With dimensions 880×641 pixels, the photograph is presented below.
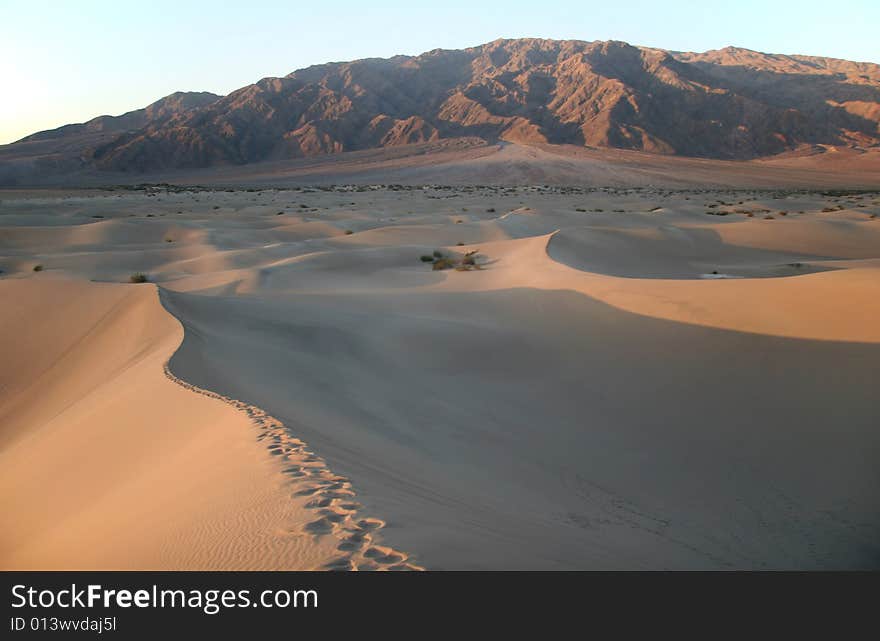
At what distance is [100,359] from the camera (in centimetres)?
823

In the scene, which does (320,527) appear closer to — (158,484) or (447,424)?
Answer: (158,484)

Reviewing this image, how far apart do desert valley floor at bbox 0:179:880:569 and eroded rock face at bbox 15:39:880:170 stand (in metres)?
109

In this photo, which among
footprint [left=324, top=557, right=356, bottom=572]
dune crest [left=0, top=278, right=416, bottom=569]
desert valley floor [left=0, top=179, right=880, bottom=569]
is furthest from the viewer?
desert valley floor [left=0, top=179, right=880, bottom=569]

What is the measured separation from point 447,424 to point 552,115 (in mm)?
127934

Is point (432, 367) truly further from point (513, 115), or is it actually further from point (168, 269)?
point (513, 115)

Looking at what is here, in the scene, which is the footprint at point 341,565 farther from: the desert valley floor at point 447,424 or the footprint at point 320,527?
the footprint at point 320,527

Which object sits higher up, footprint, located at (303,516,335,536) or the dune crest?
footprint, located at (303,516,335,536)

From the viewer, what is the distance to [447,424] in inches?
238

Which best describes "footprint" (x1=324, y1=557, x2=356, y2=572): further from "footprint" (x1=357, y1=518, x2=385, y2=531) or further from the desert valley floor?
"footprint" (x1=357, y1=518, x2=385, y2=531)

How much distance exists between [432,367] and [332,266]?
9233mm

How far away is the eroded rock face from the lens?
113000 millimetres

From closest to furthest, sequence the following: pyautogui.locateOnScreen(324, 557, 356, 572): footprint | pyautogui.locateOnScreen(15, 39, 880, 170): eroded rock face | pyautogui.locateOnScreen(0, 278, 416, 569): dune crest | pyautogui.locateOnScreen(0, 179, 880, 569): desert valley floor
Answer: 1. pyautogui.locateOnScreen(324, 557, 356, 572): footprint
2. pyautogui.locateOnScreen(0, 278, 416, 569): dune crest
3. pyautogui.locateOnScreen(0, 179, 880, 569): desert valley floor
4. pyautogui.locateOnScreen(15, 39, 880, 170): eroded rock face

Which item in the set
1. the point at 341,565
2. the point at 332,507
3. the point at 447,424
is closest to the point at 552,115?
the point at 447,424

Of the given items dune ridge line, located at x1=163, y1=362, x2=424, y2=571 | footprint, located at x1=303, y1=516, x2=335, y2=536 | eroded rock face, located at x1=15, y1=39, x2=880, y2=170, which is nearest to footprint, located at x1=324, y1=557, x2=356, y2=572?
dune ridge line, located at x1=163, y1=362, x2=424, y2=571
